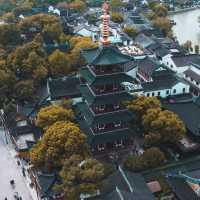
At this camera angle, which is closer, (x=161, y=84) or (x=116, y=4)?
(x=161, y=84)

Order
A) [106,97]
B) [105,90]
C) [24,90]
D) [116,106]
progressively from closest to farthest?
[106,97]
[105,90]
[116,106]
[24,90]

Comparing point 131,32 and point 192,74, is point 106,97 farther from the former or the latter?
point 131,32

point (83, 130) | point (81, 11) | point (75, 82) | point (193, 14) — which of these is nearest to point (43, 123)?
A: point (83, 130)

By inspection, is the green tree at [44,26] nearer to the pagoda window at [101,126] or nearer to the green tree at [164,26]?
the green tree at [164,26]

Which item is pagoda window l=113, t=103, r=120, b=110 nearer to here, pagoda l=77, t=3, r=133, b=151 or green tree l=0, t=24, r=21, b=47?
pagoda l=77, t=3, r=133, b=151

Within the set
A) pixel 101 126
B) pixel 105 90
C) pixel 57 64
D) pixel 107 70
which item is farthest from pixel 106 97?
pixel 57 64

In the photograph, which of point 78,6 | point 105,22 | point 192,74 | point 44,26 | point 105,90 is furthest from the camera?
point 78,6

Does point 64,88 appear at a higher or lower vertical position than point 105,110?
lower
